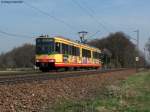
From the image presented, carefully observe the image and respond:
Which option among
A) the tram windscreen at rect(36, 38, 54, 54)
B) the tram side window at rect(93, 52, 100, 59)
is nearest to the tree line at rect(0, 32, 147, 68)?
the tram side window at rect(93, 52, 100, 59)

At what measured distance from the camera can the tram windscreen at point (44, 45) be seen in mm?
43750

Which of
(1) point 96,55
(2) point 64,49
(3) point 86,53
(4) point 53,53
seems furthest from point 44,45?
(1) point 96,55

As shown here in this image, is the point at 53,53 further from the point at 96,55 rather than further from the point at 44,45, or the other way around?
the point at 96,55

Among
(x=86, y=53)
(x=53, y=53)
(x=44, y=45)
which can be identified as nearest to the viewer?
(x=53, y=53)

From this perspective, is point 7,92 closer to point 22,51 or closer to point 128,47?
point 22,51

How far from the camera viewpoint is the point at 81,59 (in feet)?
179

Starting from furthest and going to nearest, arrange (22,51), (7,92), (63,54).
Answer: (22,51)
(63,54)
(7,92)

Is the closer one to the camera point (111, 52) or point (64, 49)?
point (64, 49)

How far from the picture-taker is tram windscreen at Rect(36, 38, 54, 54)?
43.8 m

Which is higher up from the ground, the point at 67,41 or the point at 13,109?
the point at 67,41

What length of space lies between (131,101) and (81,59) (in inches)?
1397

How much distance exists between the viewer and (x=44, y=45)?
44406mm

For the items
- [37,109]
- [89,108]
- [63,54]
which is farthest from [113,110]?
[63,54]

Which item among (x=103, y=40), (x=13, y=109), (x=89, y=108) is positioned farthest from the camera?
(x=103, y=40)
